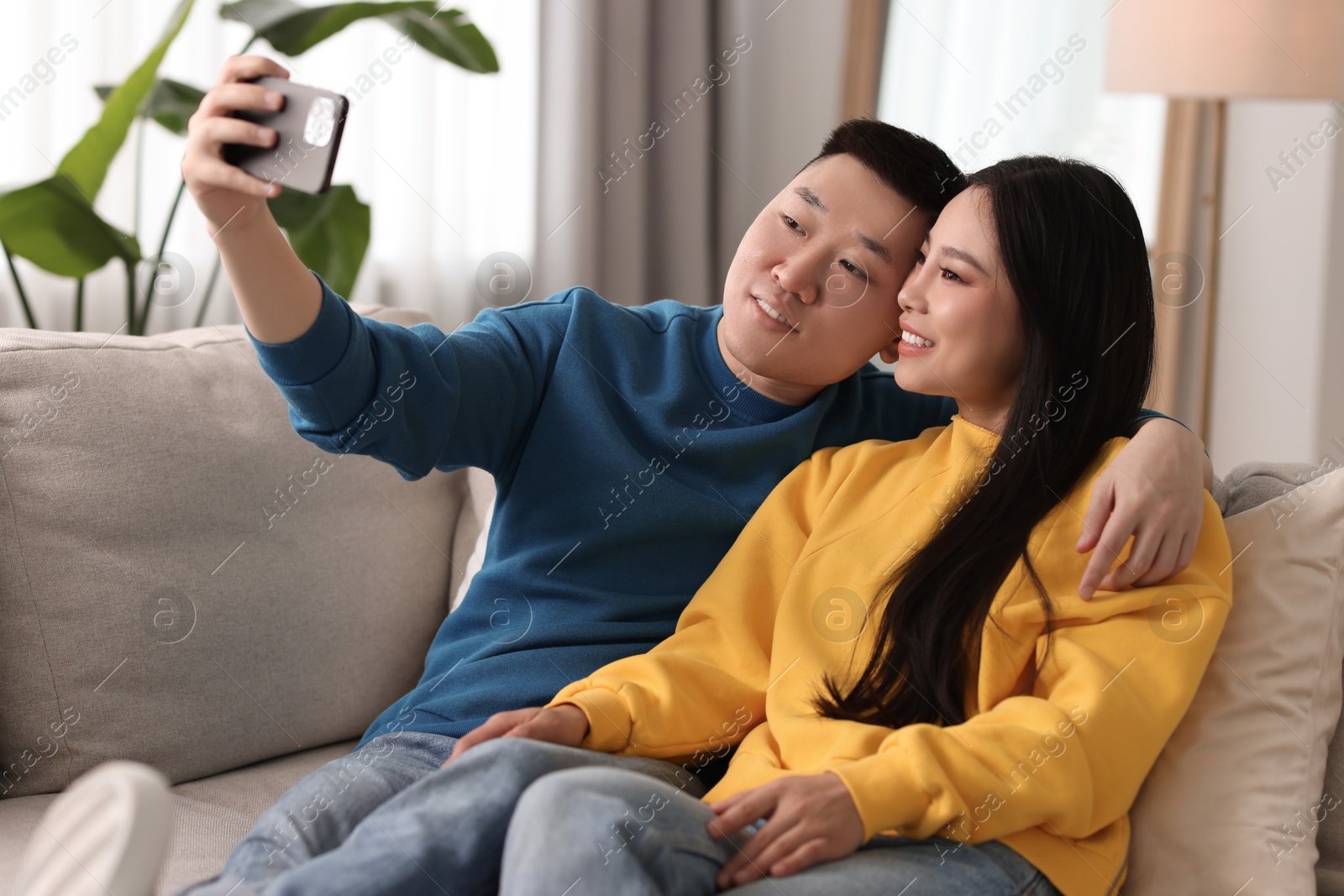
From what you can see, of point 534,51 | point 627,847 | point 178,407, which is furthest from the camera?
point 534,51

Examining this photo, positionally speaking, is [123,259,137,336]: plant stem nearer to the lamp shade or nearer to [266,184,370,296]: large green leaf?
[266,184,370,296]: large green leaf

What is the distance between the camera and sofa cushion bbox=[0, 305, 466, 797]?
1080 mm

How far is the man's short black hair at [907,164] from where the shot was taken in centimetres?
111

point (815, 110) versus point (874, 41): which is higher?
point (874, 41)

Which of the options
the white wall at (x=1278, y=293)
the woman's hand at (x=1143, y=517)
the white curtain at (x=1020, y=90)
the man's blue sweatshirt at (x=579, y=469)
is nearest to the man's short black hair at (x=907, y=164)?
the man's blue sweatshirt at (x=579, y=469)

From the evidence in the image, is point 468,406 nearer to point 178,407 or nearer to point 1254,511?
point 178,407

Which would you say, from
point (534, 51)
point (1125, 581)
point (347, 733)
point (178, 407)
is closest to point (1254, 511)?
point (1125, 581)

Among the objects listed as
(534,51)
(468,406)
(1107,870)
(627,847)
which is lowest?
(1107,870)

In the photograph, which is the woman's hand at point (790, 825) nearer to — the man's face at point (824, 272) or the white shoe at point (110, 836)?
the white shoe at point (110, 836)

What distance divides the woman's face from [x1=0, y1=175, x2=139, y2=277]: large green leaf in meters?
1.12

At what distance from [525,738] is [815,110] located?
7.72 feet

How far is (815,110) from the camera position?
2865mm

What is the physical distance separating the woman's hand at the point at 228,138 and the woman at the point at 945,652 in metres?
0.44

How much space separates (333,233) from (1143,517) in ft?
4.45
